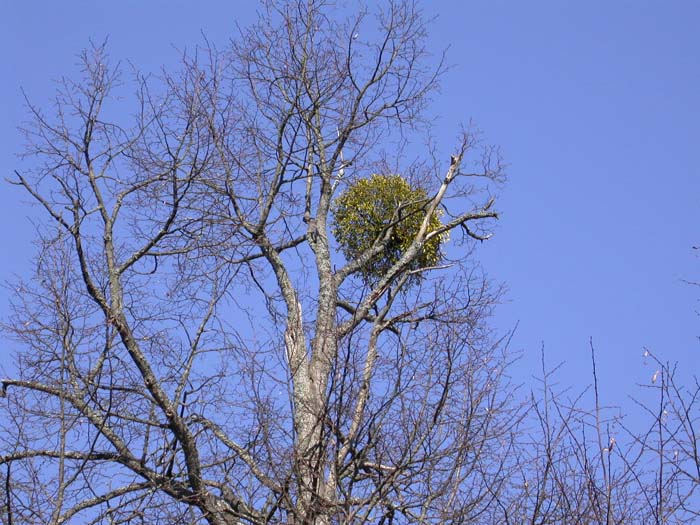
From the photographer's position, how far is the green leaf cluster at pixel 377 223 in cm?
1253

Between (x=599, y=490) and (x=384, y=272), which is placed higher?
(x=384, y=272)

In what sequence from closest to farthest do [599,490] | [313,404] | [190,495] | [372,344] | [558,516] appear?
1. [599,490]
2. [558,516]
3. [313,404]
4. [190,495]
5. [372,344]

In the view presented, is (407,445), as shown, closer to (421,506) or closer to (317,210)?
(421,506)

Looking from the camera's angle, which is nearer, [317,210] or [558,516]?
[558,516]

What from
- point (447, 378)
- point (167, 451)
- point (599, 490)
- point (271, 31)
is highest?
point (271, 31)

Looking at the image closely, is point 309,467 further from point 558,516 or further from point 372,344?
point 372,344

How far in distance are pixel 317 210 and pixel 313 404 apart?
332 centimetres

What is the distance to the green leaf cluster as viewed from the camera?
41.1 feet

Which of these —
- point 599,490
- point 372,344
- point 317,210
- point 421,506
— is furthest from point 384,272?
point 599,490

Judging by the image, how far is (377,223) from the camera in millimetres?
12547

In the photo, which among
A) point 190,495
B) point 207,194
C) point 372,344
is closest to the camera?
point 190,495

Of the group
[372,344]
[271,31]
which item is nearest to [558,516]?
[372,344]

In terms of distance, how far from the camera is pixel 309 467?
8242 mm

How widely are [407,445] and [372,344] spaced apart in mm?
2147
